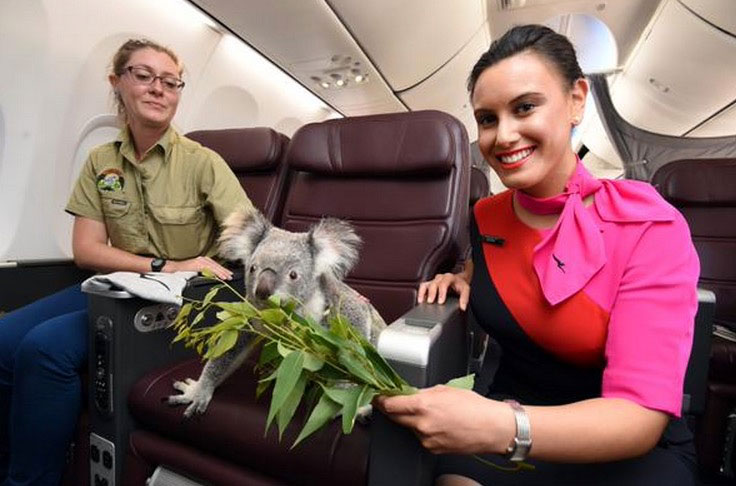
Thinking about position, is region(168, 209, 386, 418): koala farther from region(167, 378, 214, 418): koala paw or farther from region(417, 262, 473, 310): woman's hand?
region(417, 262, 473, 310): woman's hand

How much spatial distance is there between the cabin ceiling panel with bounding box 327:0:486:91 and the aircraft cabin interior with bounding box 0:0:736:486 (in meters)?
0.02

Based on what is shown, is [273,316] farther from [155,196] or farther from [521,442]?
[155,196]

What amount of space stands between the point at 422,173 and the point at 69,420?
142cm

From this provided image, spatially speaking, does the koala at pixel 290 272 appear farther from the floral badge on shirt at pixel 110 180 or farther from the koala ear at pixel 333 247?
the floral badge on shirt at pixel 110 180

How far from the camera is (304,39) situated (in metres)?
3.16

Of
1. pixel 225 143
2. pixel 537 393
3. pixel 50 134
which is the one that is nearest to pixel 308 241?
pixel 537 393

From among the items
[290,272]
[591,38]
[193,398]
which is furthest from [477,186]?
[591,38]

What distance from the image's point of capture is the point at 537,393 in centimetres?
98

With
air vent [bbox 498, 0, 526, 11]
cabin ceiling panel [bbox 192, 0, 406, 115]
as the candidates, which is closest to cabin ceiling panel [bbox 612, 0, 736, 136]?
air vent [bbox 498, 0, 526, 11]

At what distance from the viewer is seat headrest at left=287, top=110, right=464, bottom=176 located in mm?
1565

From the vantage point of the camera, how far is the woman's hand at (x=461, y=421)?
636 millimetres

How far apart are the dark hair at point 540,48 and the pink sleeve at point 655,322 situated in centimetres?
36

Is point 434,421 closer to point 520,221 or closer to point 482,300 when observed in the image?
point 482,300

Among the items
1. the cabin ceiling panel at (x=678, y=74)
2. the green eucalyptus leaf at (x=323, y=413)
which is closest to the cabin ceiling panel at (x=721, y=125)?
the cabin ceiling panel at (x=678, y=74)
